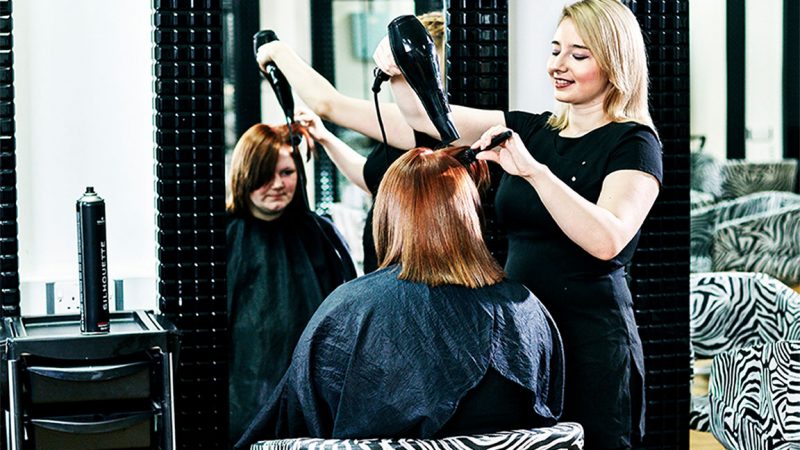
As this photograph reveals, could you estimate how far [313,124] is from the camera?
2.79m

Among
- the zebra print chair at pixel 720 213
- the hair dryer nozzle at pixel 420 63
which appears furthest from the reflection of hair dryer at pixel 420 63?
the zebra print chair at pixel 720 213

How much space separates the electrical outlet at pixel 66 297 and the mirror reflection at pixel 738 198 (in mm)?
1562

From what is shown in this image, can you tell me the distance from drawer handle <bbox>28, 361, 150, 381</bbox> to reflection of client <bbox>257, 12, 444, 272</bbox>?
70cm

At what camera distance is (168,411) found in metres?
2.41

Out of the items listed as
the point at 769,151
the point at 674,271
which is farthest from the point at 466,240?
the point at 769,151

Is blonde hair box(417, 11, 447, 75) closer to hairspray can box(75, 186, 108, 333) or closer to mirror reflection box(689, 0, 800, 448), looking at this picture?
mirror reflection box(689, 0, 800, 448)

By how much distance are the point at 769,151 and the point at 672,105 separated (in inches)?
34.9

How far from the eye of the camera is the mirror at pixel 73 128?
270 cm

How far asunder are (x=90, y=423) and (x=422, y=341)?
754 mm

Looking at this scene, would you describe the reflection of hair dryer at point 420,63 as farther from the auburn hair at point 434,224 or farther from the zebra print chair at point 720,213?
the zebra print chair at point 720,213

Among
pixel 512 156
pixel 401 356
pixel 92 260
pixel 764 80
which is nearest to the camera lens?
pixel 401 356

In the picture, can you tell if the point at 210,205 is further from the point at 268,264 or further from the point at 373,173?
the point at 373,173

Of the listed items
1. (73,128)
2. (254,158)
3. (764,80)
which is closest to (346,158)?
(254,158)

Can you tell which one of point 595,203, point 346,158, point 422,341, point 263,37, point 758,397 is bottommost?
point 758,397
